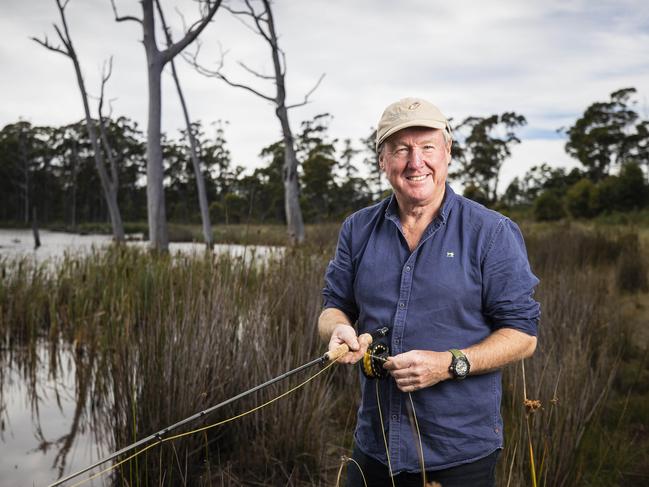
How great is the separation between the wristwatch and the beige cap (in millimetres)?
713

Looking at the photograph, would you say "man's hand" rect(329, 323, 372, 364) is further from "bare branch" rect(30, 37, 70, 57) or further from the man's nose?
"bare branch" rect(30, 37, 70, 57)

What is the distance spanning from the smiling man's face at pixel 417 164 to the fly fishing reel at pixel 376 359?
1.49 feet

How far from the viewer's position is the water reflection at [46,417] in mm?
3617

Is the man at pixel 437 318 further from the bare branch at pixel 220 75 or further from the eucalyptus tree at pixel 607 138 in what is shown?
the eucalyptus tree at pixel 607 138

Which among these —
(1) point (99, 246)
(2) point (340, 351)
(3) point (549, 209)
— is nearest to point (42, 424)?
(2) point (340, 351)

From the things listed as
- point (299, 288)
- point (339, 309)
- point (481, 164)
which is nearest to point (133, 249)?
point (299, 288)

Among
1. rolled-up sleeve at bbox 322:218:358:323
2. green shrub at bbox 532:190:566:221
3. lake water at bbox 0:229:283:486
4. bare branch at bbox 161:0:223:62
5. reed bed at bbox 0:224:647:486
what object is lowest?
lake water at bbox 0:229:283:486

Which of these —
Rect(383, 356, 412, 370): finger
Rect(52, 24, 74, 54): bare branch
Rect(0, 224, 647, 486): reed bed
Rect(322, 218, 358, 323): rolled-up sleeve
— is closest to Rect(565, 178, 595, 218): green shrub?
Rect(52, 24, 74, 54): bare branch

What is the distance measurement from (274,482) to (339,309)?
1.58 m

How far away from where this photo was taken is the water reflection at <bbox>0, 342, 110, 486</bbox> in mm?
3617

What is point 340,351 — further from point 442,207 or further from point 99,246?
point 99,246

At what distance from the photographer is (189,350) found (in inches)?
Answer: 126

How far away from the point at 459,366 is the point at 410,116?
2.56 feet

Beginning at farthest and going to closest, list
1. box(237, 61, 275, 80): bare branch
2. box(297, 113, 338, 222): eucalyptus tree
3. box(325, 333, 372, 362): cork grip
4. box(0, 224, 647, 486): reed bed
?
box(297, 113, 338, 222): eucalyptus tree, box(237, 61, 275, 80): bare branch, box(0, 224, 647, 486): reed bed, box(325, 333, 372, 362): cork grip
